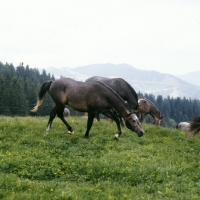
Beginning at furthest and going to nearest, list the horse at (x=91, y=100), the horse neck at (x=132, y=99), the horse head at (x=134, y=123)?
1. the horse neck at (x=132, y=99)
2. the horse at (x=91, y=100)
3. the horse head at (x=134, y=123)

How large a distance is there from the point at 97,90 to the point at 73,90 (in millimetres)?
1449

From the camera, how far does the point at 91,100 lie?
1498 cm

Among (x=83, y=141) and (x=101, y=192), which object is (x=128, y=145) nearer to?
(x=83, y=141)

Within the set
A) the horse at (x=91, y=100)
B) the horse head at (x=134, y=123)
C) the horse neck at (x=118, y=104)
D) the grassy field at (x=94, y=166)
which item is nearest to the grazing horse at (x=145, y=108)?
the grassy field at (x=94, y=166)

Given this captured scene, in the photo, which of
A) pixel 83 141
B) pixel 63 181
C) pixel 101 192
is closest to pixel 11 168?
pixel 63 181

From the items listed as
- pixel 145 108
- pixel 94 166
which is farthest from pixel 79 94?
pixel 145 108

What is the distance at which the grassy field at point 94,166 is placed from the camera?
875cm

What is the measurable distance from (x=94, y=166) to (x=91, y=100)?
4.78 metres

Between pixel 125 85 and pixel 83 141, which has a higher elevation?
pixel 125 85

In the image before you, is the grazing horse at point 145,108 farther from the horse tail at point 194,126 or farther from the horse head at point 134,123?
the horse head at point 134,123

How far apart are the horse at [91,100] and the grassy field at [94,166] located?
3.46 ft

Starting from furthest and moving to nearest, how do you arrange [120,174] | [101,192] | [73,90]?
[73,90], [120,174], [101,192]

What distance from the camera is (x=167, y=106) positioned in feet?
614

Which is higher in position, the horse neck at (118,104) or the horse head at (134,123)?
the horse neck at (118,104)
